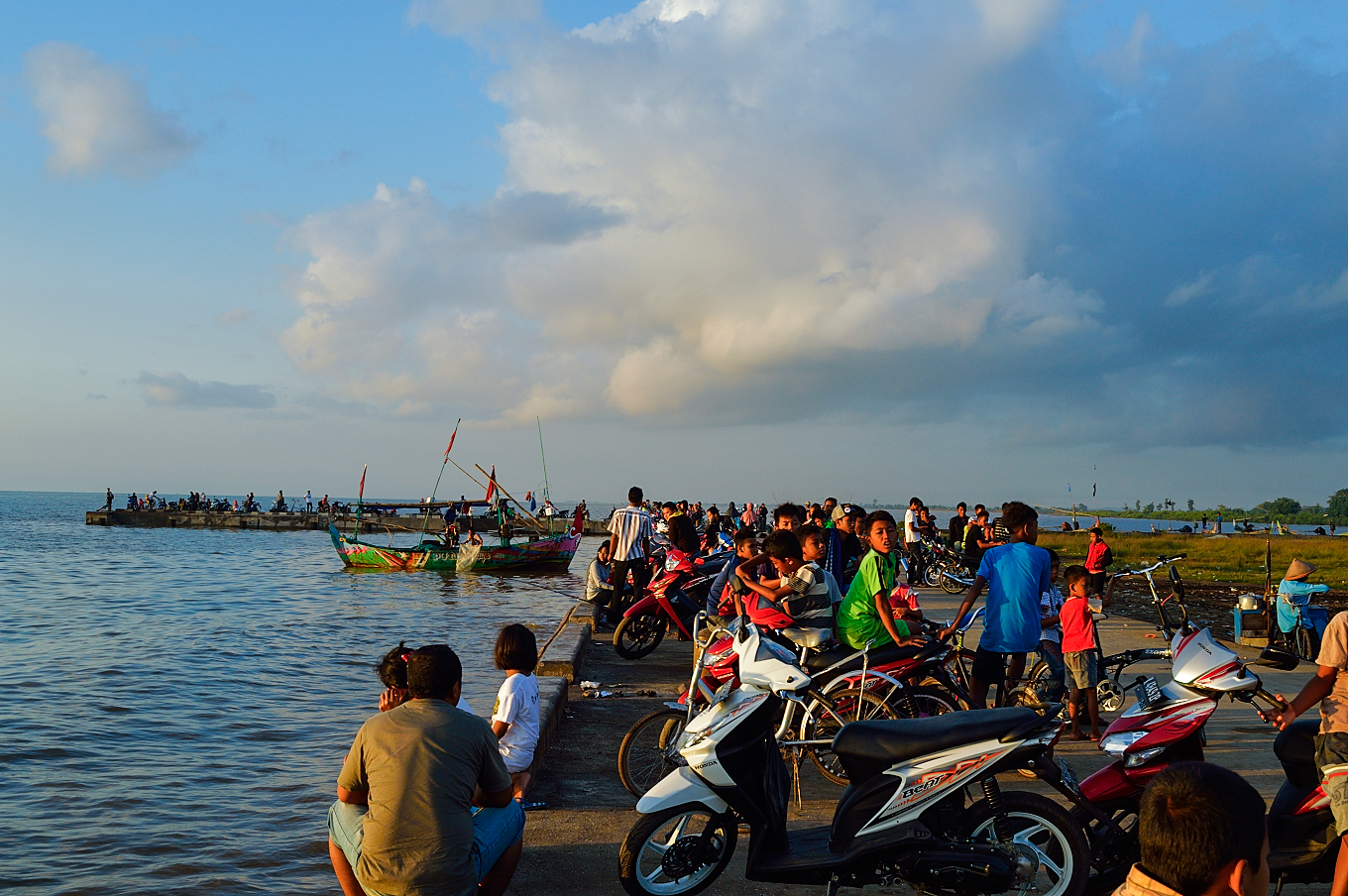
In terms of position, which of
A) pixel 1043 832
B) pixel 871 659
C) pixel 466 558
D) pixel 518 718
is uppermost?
pixel 871 659

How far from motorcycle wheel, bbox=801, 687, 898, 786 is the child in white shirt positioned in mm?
1646

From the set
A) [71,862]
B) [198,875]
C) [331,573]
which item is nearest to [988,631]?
[198,875]

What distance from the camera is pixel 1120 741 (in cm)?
429

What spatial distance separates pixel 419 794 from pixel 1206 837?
2.65 meters

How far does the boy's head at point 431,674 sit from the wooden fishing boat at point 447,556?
26.6 m

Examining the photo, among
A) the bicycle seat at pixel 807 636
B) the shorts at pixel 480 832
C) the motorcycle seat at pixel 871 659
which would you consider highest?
the bicycle seat at pixel 807 636

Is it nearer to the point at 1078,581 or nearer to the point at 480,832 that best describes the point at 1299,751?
the point at 1078,581

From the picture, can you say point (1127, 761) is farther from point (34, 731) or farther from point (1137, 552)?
point (1137, 552)

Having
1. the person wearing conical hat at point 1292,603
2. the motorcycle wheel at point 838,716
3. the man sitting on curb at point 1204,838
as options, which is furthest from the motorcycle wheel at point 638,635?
the man sitting on curb at point 1204,838

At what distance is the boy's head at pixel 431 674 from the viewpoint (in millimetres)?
3643

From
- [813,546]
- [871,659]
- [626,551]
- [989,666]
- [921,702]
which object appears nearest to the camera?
[871,659]

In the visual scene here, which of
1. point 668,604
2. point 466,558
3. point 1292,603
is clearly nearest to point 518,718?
point 668,604

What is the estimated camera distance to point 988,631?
6.66 m

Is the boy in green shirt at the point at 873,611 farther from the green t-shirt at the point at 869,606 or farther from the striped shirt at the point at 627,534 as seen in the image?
the striped shirt at the point at 627,534
